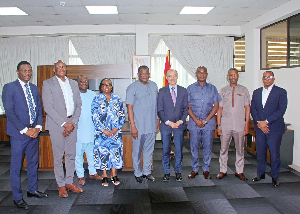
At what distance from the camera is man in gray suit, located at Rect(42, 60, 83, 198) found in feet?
9.47

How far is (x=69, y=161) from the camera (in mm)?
3135

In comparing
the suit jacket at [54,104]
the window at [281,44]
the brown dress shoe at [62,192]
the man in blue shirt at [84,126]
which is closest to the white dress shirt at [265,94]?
the window at [281,44]

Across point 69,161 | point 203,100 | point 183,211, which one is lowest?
point 183,211

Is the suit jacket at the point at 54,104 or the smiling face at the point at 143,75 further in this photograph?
the smiling face at the point at 143,75

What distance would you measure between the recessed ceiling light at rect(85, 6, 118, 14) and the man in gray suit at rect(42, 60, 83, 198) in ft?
8.79

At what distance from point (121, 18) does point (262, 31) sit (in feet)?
11.7

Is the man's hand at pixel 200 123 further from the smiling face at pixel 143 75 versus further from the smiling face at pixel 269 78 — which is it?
the smiling face at pixel 269 78

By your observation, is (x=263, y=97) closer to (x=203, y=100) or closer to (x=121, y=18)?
(x=203, y=100)

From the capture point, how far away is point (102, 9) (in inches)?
208

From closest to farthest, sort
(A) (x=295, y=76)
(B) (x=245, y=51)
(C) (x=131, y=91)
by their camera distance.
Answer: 1. (C) (x=131, y=91)
2. (A) (x=295, y=76)
3. (B) (x=245, y=51)

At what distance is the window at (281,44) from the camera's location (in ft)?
15.3

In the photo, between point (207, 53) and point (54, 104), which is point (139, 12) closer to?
point (207, 53)

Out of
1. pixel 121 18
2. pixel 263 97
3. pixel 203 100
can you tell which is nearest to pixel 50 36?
pixel 121 18

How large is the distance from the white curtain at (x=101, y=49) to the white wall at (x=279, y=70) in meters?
3.20
